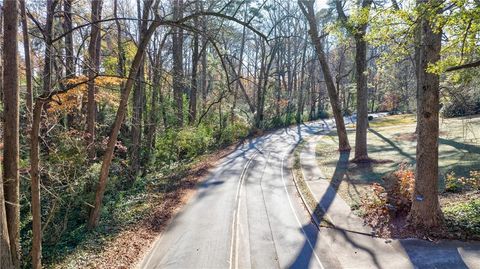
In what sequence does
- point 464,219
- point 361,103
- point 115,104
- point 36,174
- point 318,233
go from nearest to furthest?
point 36,174
point 464,219
point 318,233
point 115,104
point 361,103

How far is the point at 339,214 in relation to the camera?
36.3 ft

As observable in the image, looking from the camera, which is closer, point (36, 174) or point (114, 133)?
point (36, 174)

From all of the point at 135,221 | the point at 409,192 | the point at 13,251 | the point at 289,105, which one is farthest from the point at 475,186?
the point at 289,105

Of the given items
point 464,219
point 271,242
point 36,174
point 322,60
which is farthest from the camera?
point 322,60

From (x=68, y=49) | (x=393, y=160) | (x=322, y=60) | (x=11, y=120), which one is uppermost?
(x=322, y=60)

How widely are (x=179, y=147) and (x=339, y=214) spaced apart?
43.6ft

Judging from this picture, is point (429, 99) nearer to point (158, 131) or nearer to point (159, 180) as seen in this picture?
point (159, 180)

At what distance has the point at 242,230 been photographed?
10258 millimetres

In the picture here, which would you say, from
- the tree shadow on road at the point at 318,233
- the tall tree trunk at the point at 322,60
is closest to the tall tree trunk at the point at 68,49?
the tree shadow on road at the point at 318,233

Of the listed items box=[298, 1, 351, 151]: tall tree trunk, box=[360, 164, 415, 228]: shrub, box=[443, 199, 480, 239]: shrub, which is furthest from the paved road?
box=[298, 1, 351, 151]: tall tree trunk

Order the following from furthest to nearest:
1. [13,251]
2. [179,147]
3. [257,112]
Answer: [257,112] < [179,147] < [13,251]

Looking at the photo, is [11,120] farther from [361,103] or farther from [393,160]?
[393,160]

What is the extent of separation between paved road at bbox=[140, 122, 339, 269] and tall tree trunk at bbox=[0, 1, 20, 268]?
3.07 metres

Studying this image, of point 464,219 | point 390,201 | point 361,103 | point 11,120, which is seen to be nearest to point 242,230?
point 390,201
